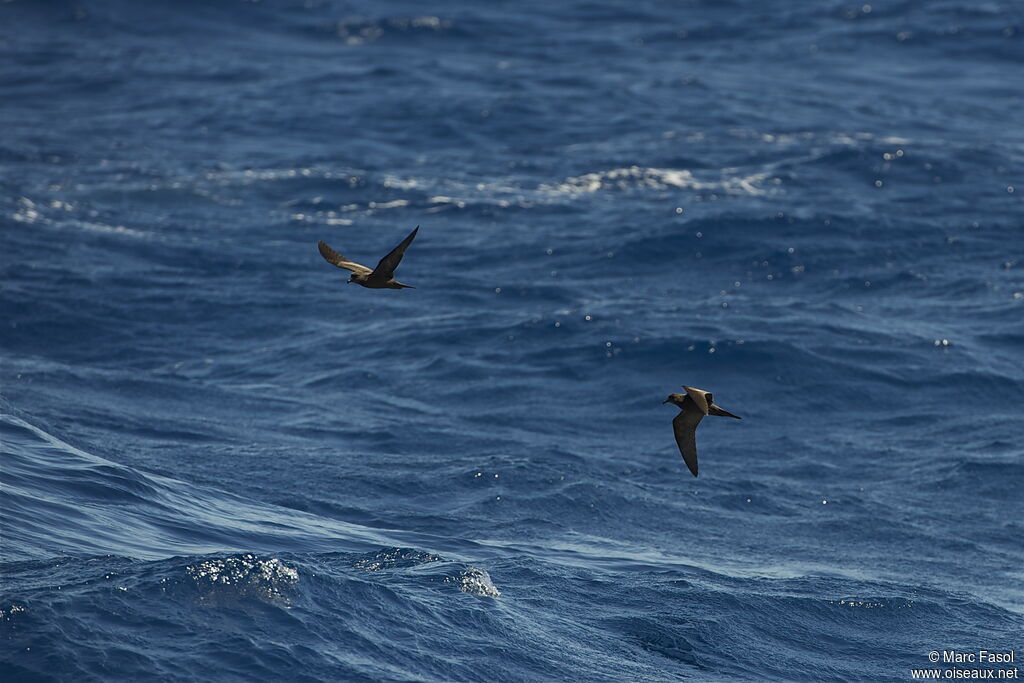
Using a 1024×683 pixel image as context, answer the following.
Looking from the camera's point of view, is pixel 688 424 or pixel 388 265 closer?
pixel 388 265

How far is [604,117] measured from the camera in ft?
144

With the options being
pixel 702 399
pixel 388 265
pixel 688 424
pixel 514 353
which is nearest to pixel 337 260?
pixel 388 265

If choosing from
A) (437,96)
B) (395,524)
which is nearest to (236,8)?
(437,96)

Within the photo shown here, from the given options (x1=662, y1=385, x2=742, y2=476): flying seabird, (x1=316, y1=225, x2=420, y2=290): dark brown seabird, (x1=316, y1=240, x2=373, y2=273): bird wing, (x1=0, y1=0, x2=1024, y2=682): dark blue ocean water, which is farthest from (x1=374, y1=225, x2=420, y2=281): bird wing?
(x1=0, y1=0, x2=1024, y2=682): dark blue ocean water

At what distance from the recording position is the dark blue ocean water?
787 inches

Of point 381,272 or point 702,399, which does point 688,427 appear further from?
point 381,272

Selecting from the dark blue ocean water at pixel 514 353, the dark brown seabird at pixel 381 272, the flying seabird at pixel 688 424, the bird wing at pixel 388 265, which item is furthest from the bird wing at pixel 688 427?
the dark blue ocean water at pixel 514 353

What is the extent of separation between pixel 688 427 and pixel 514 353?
47.6ft

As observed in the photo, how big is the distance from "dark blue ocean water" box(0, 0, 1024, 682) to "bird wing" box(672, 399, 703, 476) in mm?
4195

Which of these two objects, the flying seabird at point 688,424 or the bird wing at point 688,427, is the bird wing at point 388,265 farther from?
the bird wing at point 688,427

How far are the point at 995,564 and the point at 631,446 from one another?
684cm

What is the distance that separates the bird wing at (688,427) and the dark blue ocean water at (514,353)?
4195 millimetres

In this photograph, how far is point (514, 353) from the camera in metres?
30.6

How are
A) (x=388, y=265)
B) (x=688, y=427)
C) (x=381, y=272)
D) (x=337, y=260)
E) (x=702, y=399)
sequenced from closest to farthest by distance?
(x=702, y=399)
(x=388, y=265)
(x=381, y=272)
(x=688, y=427)
(x=337, y=260)
